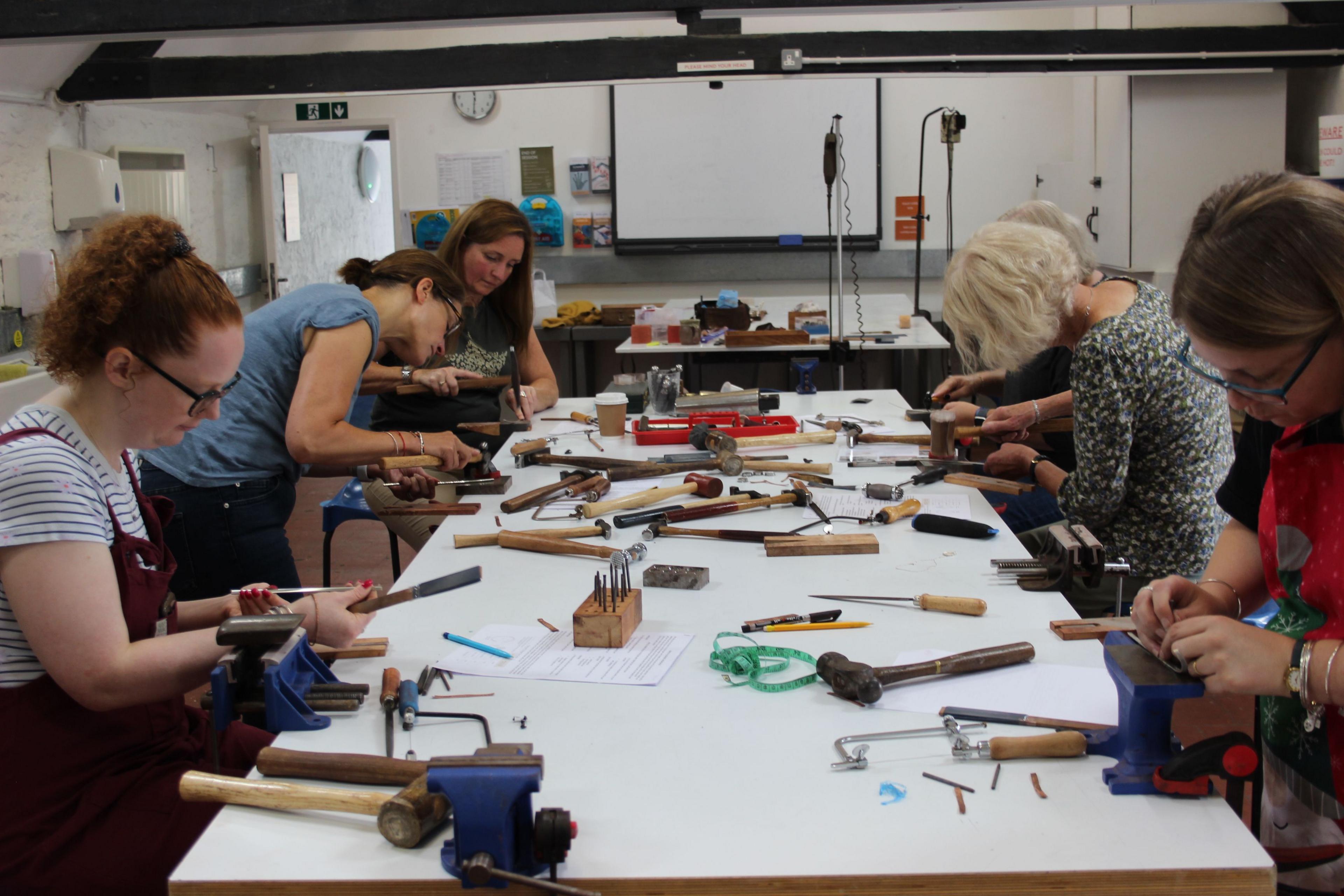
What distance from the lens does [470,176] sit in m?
8.05

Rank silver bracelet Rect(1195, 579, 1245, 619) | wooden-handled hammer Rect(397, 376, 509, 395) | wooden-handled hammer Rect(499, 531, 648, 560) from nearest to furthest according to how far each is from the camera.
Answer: silver bracelet Rect(1195, 579, 1245, 619)
wooden-handled hammer Rect(499, 531, 648, 560)
wooden-handled hammer Rect(397, 376, 509, 395)

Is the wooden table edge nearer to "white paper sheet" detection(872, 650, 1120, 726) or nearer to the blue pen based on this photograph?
"white paper sheet" detection(872, 650, 1120, 726)

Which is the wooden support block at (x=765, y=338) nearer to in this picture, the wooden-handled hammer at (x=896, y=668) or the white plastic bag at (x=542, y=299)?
the white plastic bag at (x=542, y=299)

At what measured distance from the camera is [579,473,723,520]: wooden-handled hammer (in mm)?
2574

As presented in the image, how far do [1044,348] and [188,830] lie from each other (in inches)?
84.3

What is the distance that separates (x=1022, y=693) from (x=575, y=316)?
608 centimetres

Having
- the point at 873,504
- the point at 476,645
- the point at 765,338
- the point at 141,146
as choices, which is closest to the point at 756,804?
the point at 476,645

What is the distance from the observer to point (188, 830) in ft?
4.77

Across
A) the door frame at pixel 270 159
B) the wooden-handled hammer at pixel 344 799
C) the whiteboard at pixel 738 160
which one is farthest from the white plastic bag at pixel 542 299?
the wooden-handled hammer at pixel 344 799

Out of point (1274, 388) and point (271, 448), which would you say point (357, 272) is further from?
point (1274, 388)

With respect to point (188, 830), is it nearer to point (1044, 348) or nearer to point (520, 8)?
point (520, 8)

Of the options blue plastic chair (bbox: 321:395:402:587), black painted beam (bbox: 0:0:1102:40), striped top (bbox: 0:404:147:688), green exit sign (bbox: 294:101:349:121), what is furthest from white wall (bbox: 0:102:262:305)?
striped top (bbox: 0:404:147:688)

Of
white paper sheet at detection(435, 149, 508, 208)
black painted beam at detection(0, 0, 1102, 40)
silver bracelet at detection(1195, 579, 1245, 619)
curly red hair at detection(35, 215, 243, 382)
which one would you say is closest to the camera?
curly red hair at detection(35, 215, 243, 382)

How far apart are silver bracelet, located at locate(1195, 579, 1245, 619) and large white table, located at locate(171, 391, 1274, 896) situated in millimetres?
206
